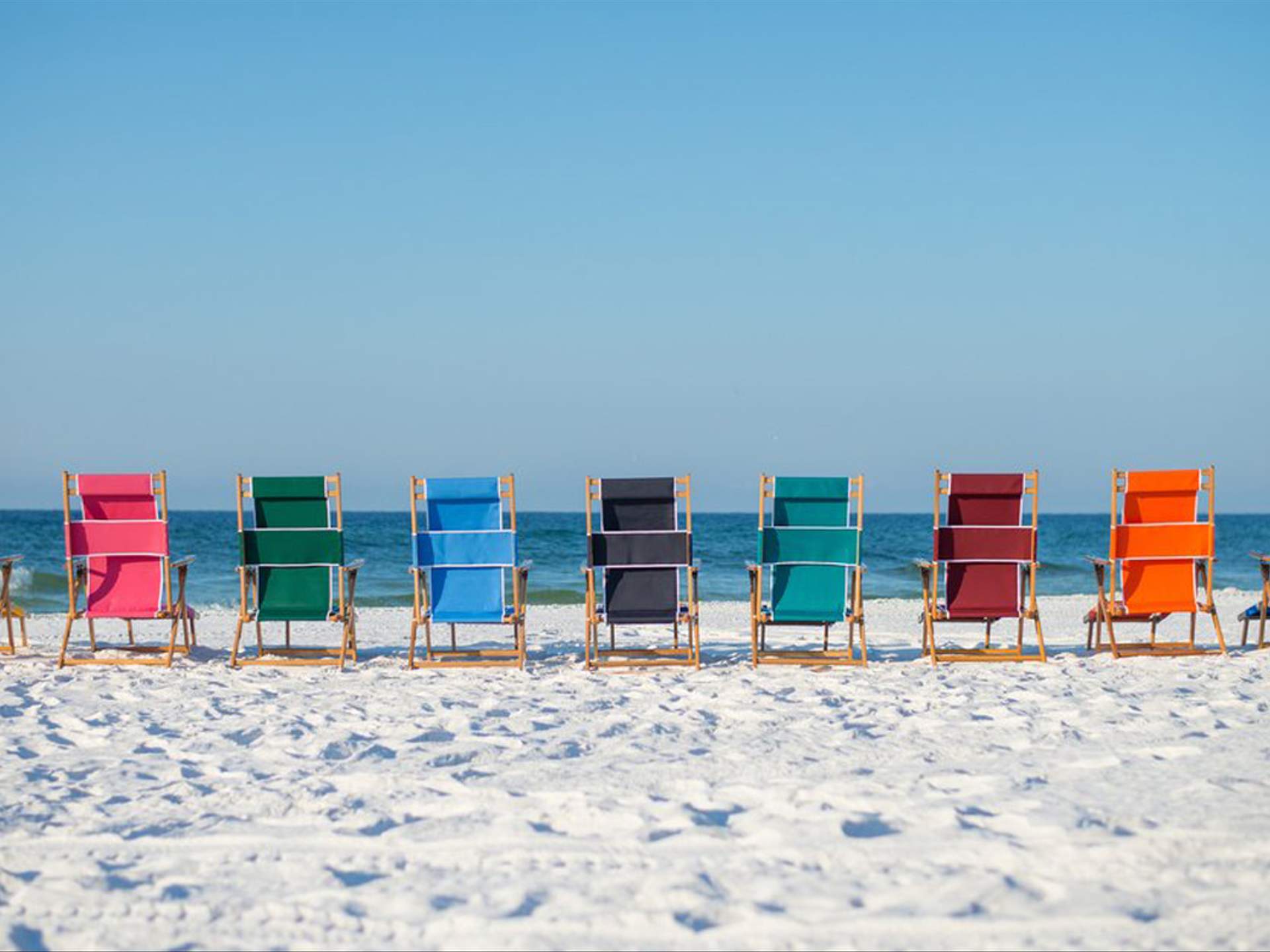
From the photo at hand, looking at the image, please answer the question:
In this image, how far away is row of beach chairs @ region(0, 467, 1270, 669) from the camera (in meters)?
6.23

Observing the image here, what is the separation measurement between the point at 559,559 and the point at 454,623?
12.7 metres

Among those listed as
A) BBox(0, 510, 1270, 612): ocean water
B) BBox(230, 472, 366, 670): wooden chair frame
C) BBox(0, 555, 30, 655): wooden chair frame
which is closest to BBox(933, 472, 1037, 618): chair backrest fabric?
BBox(0, 510, 1270, 612): ocean water

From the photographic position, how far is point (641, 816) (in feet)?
10.5

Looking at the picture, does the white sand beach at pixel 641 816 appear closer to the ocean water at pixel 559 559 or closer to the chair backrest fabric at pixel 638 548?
the chair backrest fabric at pixel 638 548

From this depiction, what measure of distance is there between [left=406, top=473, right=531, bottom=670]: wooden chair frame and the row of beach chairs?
0.06 feet

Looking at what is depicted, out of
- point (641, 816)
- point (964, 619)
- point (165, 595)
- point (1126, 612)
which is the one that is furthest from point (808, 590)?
point (165, 595)

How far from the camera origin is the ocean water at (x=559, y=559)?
14.1 metres

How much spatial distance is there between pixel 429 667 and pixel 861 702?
8.07 ft

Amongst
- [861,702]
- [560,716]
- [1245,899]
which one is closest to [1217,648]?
[861,702]

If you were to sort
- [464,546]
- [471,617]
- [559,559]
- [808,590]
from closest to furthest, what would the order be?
[471,617] → [808,590] → [464,546] → [559,559]

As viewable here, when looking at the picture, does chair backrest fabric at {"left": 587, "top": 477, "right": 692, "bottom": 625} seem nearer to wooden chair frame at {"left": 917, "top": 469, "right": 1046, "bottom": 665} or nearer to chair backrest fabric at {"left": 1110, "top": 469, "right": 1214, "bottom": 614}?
wooden chair frame at {"left": 917, "top": 469, "right": 1046, "bottom": 665}

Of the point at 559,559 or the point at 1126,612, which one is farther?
the point at 559,559

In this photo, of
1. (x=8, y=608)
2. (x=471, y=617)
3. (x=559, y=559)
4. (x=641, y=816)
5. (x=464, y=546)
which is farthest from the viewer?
(x=559, y=559)

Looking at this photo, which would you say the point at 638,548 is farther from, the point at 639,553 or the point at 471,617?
the point at 471,617
